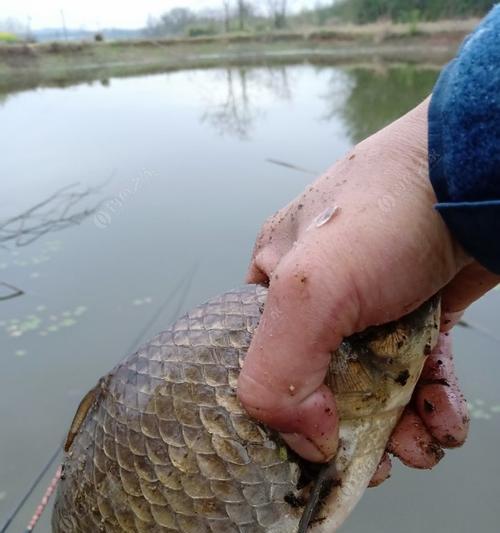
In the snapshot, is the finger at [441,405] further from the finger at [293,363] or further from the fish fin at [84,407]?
the fish fin at [84,407]

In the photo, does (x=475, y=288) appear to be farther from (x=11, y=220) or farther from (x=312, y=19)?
(x=312, y=19)

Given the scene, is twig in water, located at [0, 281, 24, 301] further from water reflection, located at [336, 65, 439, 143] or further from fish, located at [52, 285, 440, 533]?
water reflection, located at [336, 65, 439, 143]

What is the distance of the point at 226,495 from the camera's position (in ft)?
3.80

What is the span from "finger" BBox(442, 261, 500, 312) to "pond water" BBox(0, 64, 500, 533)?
4.58ft

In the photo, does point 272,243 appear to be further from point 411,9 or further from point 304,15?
point 304,15

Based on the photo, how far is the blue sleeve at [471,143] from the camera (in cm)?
79

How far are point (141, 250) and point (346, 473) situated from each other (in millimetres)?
3772

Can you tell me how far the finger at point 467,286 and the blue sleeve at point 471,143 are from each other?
39cm

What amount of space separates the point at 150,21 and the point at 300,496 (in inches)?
2435

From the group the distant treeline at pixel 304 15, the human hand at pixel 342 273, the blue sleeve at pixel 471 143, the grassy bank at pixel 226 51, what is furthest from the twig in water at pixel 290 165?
the distant treeline at pixel 304 15

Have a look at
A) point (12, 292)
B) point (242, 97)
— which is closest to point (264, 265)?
point (12, 292)

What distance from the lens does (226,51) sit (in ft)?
102

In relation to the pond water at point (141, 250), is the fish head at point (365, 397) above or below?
above

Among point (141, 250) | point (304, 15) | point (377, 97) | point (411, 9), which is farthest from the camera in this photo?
point (304, 15)
